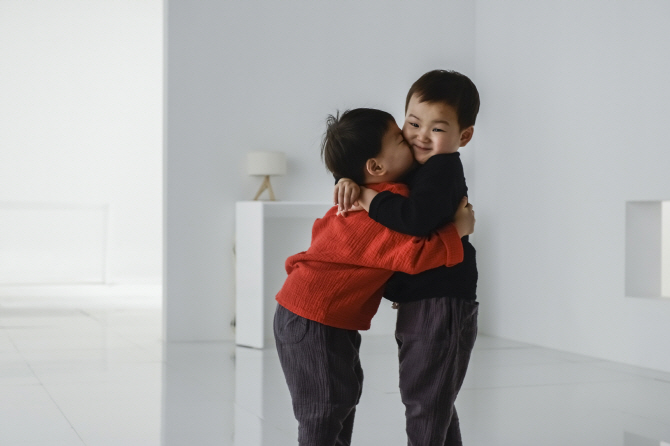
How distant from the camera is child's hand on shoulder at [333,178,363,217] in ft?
4.97

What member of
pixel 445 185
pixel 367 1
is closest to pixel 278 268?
pixel 367 1

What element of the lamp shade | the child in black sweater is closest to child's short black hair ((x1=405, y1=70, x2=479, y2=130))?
the child in black sweater

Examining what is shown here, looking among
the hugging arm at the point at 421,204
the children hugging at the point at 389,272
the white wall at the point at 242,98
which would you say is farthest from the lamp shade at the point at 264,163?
the hugging arm at the point at 421,204

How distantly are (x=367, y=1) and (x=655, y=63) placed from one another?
7.10 ft

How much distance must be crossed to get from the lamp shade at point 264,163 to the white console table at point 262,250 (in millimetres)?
222

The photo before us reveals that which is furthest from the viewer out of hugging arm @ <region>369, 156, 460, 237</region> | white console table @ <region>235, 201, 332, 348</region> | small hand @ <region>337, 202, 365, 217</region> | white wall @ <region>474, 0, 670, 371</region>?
white console table @ <region>235, 201, 332, 348</region>

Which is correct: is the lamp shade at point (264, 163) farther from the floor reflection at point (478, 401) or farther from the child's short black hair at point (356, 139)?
the child's short black hair at point (356, 139)

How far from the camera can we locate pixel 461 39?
5688 millimetres

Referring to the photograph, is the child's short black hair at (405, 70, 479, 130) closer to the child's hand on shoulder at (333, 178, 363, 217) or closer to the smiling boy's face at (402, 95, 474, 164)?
the smiling boy's face at (402, 95, 474, 164)

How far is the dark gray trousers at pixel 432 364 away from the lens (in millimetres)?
1512

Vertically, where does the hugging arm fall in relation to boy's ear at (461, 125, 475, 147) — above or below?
below

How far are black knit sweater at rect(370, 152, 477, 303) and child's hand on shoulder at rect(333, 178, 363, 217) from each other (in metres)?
0.06

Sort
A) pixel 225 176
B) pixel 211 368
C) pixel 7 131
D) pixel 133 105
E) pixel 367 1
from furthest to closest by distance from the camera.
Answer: pixel 133 105, pixel 7 131, pixel 367 1, pixel 225 176, pixel 211 368

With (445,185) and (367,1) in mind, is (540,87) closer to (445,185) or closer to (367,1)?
(367,1)
